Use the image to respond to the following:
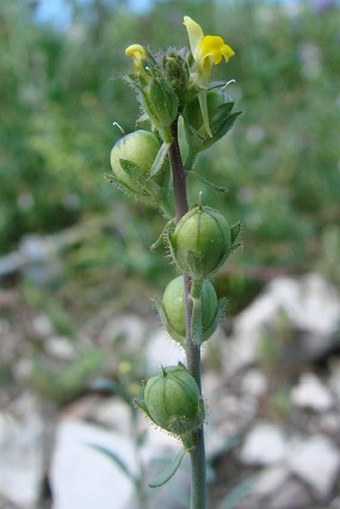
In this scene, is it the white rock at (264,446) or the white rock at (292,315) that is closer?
the white rock at (264,446)

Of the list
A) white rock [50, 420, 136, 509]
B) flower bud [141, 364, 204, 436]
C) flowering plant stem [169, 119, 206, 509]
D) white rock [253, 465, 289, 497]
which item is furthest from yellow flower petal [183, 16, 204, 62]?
white rock [253, 465, 289, 497]

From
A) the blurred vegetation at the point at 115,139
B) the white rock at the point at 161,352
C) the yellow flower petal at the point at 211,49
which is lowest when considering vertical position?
the yellow flower petal at the point at 211,49

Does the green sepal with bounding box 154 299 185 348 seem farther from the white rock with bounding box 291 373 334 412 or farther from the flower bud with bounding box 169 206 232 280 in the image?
the white rock with bounding box 291 373 334 412

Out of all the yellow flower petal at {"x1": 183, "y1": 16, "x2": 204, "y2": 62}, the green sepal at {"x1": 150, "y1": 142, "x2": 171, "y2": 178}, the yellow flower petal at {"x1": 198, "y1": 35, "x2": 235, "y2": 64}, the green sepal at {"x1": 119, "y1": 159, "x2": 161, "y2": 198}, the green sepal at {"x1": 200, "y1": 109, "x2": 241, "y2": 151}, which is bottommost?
the green sepal at {"x1": 150, "y1": 142, "x2": 171, "y2": 178}

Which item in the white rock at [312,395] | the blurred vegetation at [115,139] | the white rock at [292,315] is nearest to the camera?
the white rock at [312,395]

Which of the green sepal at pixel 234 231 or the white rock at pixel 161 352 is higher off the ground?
the white rock at pixel 161 352

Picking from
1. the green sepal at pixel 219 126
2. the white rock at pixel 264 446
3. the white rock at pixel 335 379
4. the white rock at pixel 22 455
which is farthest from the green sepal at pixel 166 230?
the white rock at pixel 335 379

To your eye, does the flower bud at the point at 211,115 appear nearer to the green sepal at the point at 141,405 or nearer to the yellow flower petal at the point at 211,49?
the yellow flower petal at the point at 211,49
